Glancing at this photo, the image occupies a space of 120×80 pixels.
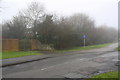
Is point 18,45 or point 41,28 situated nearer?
point 18,45

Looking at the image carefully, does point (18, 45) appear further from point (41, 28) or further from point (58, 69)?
point (58, 69)

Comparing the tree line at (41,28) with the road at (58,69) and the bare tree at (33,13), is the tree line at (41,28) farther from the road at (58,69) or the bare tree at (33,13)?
the road at (58,69)

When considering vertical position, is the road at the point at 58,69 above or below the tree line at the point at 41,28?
below

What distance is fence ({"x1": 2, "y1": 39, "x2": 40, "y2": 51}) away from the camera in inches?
897

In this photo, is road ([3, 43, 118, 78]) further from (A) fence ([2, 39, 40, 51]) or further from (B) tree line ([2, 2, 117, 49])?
(B) tree line ([2, 2, 117, 49])

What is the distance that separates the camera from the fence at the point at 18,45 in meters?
22.8

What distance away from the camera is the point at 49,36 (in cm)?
2705

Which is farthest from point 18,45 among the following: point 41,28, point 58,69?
point 58,69

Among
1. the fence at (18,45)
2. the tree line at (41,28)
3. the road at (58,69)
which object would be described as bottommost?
the road at (58,69)

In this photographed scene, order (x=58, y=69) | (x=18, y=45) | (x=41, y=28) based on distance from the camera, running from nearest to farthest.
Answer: (x=58, y=69)
(x=18, y=45)
(x=41, y=28)

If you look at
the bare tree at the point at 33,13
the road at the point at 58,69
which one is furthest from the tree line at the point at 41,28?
the road at the point at 58,69

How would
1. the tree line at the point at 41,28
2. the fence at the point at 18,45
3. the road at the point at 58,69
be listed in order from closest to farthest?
the road at the point at 58,69
the fence at the point at 18,45
the tree line at the point at 41,28

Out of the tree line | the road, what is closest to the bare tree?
the tree line

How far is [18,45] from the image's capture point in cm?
2391
